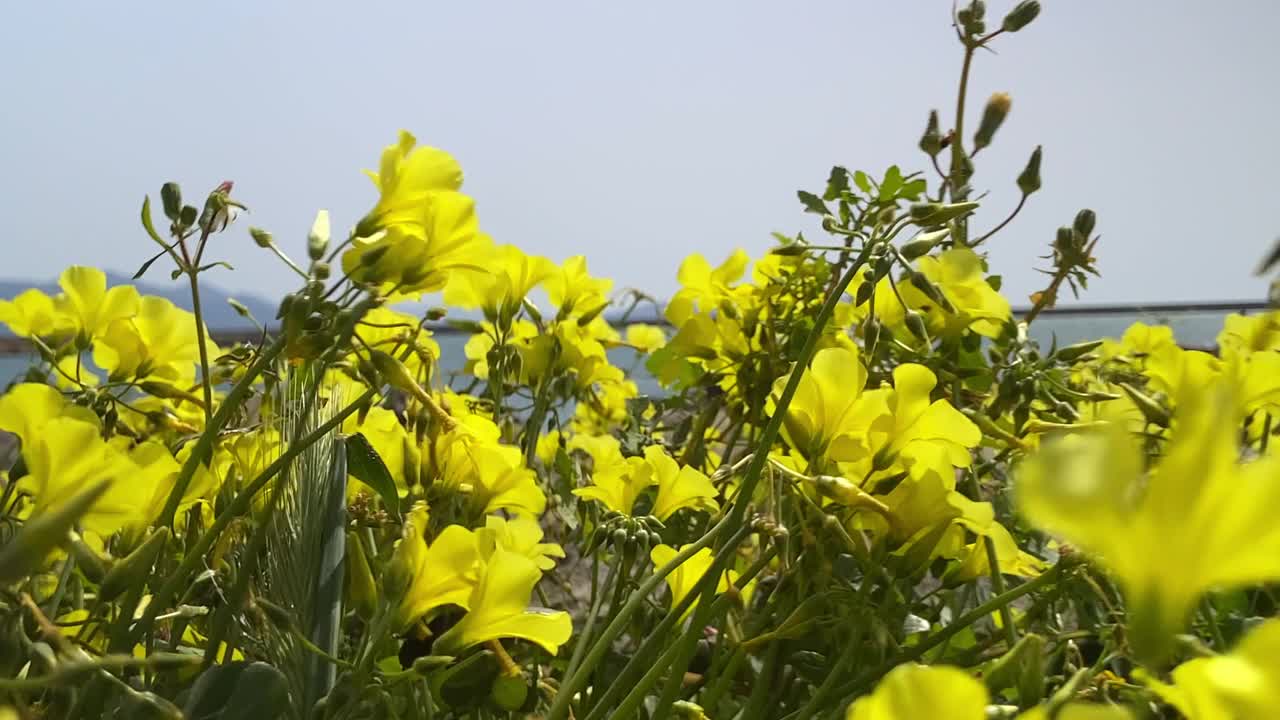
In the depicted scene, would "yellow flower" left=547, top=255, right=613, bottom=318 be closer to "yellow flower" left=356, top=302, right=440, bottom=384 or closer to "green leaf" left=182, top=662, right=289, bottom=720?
"yellow flower" left=356, top=302, right=440, bottom=384

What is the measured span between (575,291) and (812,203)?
29cm

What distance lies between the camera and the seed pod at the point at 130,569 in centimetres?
38

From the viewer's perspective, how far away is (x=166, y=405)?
768 mm

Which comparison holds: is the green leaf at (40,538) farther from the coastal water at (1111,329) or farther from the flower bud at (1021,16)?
the coastal water at (1111,329)

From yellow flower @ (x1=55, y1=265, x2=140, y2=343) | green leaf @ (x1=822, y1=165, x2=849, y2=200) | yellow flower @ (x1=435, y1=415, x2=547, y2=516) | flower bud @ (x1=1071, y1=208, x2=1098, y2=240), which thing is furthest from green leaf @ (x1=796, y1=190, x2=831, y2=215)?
yellow flower @ (x1=55, y1=265, x2=140, y2=343)

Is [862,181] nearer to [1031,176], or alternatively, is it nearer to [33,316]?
[1031,176]

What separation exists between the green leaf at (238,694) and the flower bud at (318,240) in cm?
19

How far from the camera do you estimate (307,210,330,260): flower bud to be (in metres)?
0.46

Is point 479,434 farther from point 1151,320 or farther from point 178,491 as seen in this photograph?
point 1151,320

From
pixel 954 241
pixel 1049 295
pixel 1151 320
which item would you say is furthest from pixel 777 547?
pixel 1151 320

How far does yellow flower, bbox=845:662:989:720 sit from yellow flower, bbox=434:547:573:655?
265 millimetres

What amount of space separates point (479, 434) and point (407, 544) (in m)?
0.15

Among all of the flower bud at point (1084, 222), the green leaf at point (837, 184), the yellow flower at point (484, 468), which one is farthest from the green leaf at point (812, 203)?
the yellow flower at point (484, 468)

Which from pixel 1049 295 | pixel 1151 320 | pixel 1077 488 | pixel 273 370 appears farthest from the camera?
pixel 1151 320
